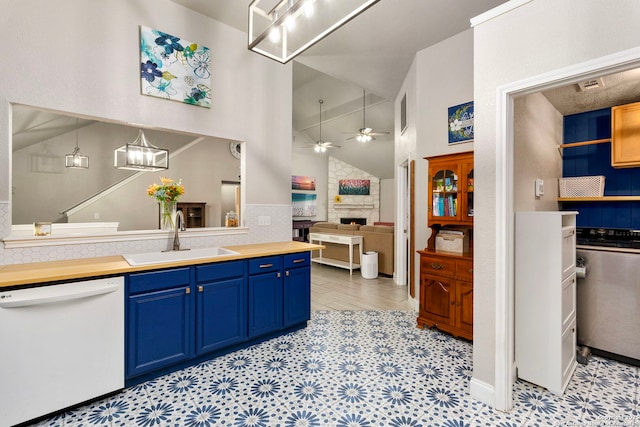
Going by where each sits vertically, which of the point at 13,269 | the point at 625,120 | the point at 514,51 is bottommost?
the point at 13,269

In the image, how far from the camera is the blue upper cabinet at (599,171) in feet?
9.28

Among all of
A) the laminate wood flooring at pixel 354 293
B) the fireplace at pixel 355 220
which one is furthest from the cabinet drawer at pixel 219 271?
the fireplace at pixel 355 220

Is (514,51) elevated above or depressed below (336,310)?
above

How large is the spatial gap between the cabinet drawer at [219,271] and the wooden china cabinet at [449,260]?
6.19ft

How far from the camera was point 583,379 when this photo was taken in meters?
2.20

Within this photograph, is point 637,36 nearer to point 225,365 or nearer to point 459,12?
point 459,12

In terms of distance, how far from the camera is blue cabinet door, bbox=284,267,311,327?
293 centimetres

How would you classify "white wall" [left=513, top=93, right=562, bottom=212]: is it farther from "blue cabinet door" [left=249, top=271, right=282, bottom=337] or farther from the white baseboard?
"blue cabinet door" [left=249, top=271, right=282, bottom=337]

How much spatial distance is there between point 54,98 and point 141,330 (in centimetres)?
188

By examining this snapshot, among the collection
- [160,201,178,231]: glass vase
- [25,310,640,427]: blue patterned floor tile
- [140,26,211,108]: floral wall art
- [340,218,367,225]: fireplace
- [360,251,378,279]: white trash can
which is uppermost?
[140,26,211,108]: floral wall art

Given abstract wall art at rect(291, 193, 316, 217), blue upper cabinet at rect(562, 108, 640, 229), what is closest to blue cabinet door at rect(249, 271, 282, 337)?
blue upper cabinet at rect(562, 108, 640, 229)

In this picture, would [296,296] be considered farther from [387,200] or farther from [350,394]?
[387,200]

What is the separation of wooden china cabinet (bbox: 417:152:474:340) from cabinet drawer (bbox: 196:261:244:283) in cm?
189

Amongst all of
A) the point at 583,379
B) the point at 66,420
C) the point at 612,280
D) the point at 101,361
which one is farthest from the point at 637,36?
the point at 66,420
